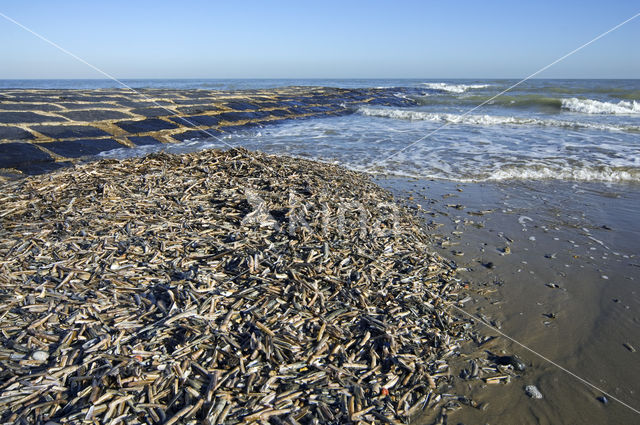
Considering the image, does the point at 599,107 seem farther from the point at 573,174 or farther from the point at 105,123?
the point at 105,123

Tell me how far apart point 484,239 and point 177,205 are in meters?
3.86

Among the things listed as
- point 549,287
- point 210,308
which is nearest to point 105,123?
point 210,308

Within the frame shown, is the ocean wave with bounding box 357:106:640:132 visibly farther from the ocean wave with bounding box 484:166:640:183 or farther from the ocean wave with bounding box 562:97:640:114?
the ocean wave with bounding box 562:97:640:114

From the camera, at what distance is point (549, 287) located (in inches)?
151

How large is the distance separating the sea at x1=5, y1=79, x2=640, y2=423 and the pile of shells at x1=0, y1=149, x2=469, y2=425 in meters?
0.61

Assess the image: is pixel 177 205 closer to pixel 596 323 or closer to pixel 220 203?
pixel 220 203

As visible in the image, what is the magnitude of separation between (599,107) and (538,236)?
23.8 meters

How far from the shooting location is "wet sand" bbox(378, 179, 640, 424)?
250 cm

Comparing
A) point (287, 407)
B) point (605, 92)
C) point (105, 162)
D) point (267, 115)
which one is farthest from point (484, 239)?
point (605, 92)

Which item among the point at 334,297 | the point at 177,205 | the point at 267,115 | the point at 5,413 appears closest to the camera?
the point at 5,413

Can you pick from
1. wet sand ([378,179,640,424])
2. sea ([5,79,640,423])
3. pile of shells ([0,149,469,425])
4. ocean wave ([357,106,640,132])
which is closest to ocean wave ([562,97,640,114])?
ocean wave ([357,106,640,132])

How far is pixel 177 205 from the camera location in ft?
13.2

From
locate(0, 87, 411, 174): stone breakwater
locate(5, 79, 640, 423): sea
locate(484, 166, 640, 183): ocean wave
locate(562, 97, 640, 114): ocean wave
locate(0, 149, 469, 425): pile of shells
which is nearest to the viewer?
locate(0, 149, 469, 425): pile of shells

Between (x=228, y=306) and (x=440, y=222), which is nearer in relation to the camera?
(x=228, y=306)
